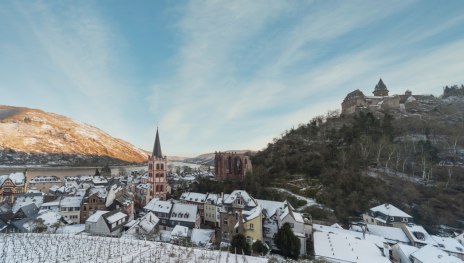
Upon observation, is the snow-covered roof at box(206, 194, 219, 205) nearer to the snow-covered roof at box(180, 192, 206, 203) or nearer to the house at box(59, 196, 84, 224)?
the snow-covered roof at box(180, 192, 206, 203)

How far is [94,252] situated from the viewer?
2492 cm

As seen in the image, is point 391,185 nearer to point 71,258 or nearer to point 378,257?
point 378,257

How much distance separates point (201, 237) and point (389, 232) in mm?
28842

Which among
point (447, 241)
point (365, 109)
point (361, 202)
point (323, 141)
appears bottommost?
point (447, 241)

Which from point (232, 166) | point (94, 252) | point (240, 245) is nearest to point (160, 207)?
point (240, 245)

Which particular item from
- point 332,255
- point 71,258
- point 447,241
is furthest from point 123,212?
point 447,241

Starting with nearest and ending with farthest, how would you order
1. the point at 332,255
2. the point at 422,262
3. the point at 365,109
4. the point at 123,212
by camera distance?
1. the point at 422,262
2. the point at 332,255
3. the point at 123,212
4. the point at 365,109

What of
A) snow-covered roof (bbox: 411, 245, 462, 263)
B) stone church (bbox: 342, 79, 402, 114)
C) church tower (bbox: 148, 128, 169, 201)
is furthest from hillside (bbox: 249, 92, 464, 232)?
church tower (bbox: 148, 128, 169, 201)

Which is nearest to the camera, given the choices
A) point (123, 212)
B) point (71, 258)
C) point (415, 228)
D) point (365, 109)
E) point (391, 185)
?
point (71, 258)

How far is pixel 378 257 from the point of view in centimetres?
3031

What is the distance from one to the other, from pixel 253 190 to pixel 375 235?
1029 inches

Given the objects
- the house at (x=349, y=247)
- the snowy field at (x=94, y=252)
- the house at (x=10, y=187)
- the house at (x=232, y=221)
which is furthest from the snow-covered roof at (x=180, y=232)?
the house at (x=10, y=187)

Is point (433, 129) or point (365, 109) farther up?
point (365, 109)

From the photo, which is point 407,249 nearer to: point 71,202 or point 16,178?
point 71,202
